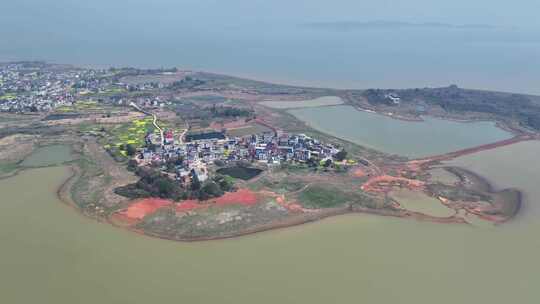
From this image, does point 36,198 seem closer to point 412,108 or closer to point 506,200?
point 506,200

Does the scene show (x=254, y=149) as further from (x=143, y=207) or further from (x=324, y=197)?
(x=143, y=207)

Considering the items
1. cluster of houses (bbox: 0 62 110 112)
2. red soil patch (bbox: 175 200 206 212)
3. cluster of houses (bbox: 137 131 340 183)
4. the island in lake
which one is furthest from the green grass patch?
cluster of houses (bbox: 0 62 110 112)

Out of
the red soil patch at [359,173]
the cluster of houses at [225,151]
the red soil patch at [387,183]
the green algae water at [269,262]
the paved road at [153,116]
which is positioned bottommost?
the green algae water at [269,262]

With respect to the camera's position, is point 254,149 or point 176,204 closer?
point 176,204

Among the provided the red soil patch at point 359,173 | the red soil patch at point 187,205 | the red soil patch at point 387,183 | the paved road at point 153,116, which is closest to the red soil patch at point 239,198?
the red soil patch at point 187,205

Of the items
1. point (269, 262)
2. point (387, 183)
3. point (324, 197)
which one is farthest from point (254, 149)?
point (269, 262)

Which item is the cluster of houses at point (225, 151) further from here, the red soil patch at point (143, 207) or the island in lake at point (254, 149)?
the red soil patch at point (143, 207)
